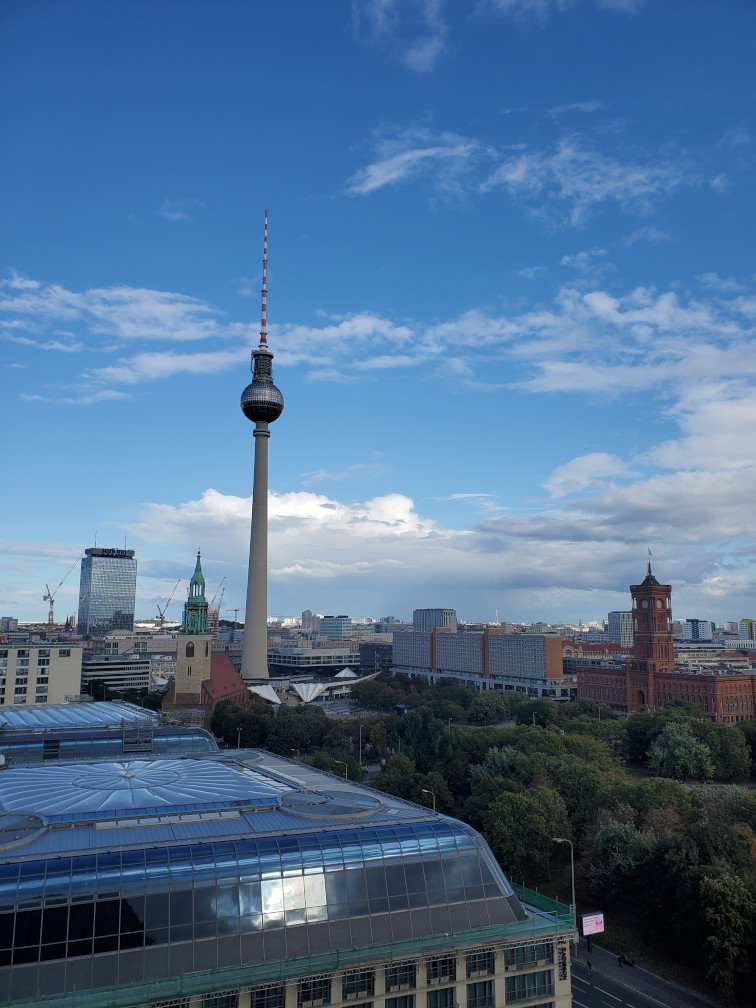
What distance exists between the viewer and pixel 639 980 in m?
53.5

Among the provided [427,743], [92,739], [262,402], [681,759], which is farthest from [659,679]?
[92,739]

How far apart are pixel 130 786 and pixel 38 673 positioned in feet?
321

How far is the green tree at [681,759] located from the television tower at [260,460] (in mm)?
97975

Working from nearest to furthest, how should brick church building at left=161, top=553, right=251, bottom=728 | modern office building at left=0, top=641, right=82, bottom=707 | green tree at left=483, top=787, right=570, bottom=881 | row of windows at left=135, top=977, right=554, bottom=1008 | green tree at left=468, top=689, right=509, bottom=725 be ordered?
row of windows at left=135, top=977, right=554, bottom=1008 → green tree at left=483, top=787, right=570, bottom=881 → modern office building at left=0, top=641, right=82, bottom=707 → brick church building at left=161, top=553, right=251, bottom=728 → green tree at left=468, top=689, right=509, bottom=725

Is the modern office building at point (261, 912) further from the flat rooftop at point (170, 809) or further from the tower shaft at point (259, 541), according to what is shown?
the tower shaft at point (259, 541)

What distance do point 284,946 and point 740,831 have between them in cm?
4249

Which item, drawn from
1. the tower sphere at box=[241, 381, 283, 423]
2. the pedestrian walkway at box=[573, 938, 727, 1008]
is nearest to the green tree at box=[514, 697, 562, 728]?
the tower sphere at box=[241, 381, 283, 423]

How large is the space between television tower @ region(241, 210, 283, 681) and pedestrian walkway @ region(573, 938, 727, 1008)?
5025 inches

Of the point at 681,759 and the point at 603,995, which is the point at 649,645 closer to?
the point at 681,759

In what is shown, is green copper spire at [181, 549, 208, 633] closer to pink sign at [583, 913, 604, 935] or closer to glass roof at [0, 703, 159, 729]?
glass roof at [0, 703, 159, 729]

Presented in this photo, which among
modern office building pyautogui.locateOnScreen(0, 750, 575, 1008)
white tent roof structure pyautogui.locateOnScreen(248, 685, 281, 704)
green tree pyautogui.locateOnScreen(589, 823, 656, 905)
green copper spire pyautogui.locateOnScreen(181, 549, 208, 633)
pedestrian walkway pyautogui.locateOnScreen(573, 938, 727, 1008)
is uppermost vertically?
green copper spire pyautogui.locateOnScreen(181, 549, 208, 633)

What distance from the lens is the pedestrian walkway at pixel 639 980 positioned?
50.1 m

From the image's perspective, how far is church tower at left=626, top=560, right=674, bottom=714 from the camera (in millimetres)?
179250

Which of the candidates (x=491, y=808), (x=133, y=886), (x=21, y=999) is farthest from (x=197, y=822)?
(x=491, y=808)
